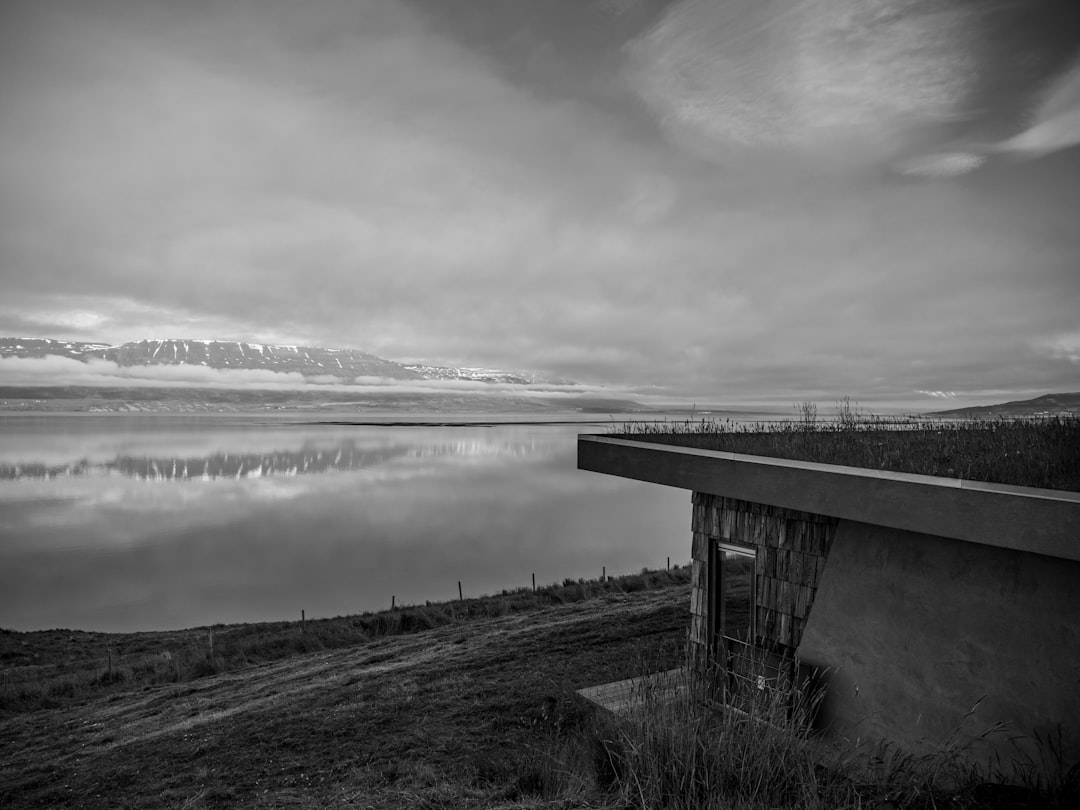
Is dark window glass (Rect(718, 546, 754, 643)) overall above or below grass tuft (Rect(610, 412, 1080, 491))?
below

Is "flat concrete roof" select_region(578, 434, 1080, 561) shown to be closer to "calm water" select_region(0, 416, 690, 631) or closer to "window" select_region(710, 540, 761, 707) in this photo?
"window" select_region(710, 540, 761, 707)

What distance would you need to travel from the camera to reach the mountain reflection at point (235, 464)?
116812mm

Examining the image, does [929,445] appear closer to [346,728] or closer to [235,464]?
[346,728]

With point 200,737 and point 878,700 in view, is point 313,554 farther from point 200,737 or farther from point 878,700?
point 878,700

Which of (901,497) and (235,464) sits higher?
(901,497)

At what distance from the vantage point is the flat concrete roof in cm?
390

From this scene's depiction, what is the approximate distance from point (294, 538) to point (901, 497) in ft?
183

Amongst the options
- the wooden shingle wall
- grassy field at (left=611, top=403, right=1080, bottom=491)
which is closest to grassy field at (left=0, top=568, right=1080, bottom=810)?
the wooden shingle wall

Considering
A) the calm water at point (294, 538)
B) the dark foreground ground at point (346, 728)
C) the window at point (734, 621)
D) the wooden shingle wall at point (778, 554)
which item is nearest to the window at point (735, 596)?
the window at point (734, 621)

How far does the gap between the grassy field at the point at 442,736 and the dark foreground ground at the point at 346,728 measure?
0.04 meters

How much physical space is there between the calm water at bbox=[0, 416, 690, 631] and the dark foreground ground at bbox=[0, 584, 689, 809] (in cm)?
771

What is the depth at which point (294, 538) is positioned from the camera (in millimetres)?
53688

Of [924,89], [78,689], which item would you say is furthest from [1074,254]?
[78,689]

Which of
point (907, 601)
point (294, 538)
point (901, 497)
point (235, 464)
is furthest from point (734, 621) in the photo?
point (235, 464)
